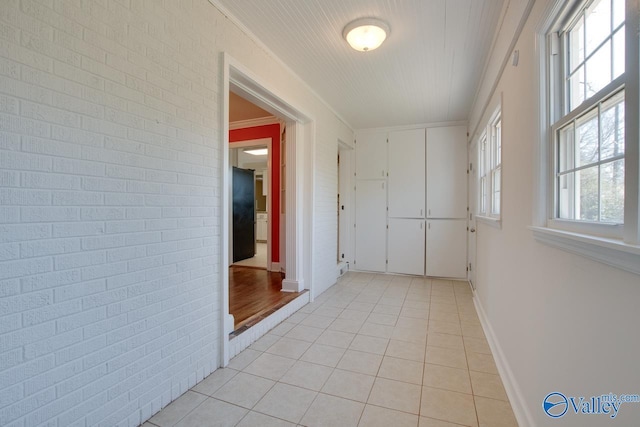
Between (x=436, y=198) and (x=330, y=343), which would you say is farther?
(x=436, y=198)

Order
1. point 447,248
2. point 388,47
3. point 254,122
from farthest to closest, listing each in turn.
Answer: point 447,248, point 254,122, point 388,47

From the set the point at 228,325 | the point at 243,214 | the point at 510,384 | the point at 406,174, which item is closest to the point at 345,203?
the point at 406,174

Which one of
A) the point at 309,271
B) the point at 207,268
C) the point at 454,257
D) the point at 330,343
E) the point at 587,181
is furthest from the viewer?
the point at 454,257

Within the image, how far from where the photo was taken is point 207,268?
6.43 ft

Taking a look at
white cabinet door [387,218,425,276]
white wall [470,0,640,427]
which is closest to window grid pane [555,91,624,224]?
white wall [470,0,640,427]

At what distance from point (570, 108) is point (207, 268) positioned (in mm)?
2178

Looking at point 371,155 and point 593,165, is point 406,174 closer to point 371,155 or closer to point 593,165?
point 371,155

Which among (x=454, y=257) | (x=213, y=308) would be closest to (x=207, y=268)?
(x=213, y=308)

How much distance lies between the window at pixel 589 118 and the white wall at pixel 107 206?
6.47ft

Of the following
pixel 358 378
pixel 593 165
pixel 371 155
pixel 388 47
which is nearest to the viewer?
pixel 593 165

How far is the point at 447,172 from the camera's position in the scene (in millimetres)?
4688

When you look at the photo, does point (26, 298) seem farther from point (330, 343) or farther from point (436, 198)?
point (436, 198)

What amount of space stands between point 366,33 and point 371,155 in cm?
296

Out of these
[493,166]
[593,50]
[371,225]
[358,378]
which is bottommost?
[358,378]
